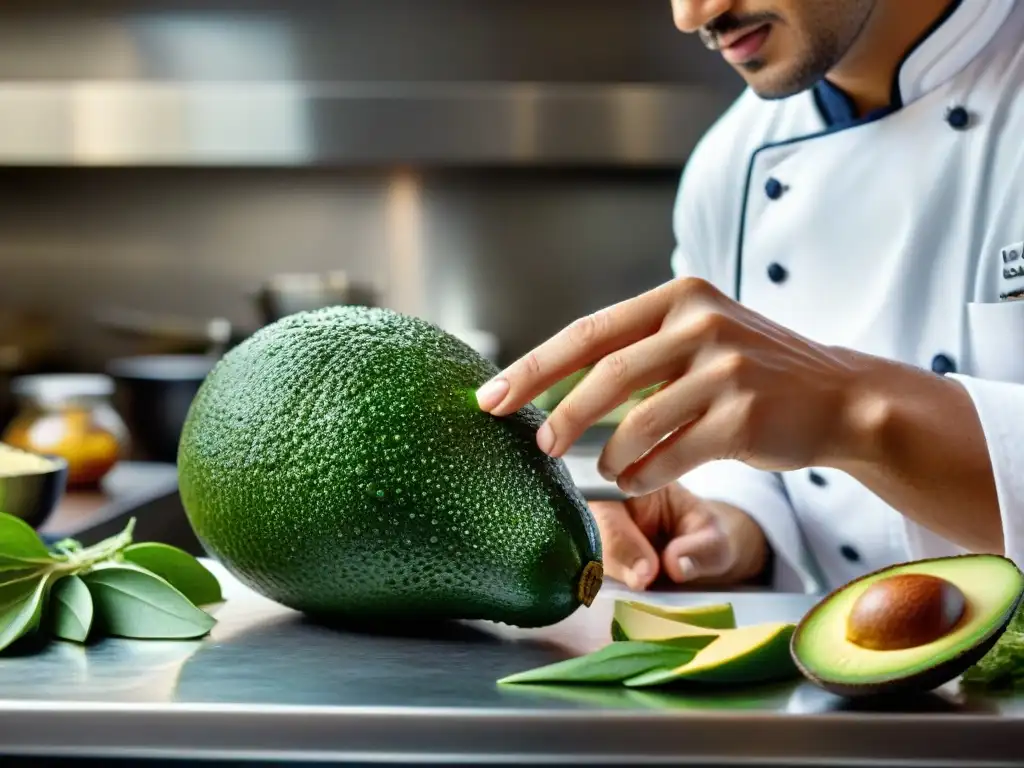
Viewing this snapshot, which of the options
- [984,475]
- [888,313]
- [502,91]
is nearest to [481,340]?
[502,91]

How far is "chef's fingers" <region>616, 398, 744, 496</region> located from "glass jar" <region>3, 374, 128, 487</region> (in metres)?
1.11

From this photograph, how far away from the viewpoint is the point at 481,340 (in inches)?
105

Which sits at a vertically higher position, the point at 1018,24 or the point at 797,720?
the point at 1018,24

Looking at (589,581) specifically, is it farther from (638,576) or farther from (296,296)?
(296,296)

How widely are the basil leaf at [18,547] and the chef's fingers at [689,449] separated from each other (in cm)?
34

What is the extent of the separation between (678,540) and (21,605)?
0.53m

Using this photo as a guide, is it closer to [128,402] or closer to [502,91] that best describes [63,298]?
[128,402]

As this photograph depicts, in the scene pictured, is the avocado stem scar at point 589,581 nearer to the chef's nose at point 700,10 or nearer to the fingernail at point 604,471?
the fingernail at point 604,471

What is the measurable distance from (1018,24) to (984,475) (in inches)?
21.7

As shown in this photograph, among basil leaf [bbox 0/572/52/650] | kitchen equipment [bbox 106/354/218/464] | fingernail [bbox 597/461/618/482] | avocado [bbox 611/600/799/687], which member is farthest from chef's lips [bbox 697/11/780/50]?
kitchen equipment [bbox 106/354/218/464]

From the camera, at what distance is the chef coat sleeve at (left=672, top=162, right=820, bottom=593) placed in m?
1.14

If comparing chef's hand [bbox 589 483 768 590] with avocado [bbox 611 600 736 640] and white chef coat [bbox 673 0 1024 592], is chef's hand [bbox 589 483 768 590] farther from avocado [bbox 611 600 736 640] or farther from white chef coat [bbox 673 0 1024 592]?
avocado [bbox 611 600 736 640]

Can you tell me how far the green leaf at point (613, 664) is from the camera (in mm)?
513

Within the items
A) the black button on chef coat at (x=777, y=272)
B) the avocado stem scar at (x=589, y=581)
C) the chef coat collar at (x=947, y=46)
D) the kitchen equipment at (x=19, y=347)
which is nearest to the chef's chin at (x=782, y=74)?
the chef coat collar at (x=947, y=46)
